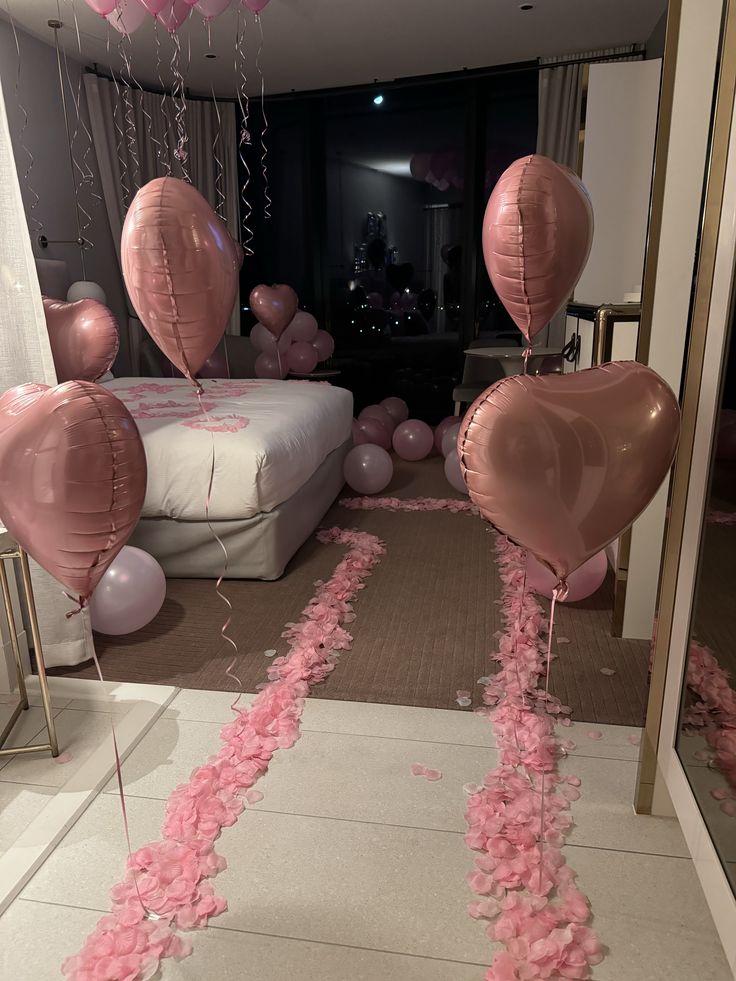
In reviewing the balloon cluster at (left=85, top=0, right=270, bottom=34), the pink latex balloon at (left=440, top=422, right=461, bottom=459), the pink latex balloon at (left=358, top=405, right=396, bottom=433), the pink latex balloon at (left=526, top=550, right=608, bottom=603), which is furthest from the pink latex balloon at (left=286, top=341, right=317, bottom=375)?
the pink latex balloon at (left=526, top=550, right=608, bottom=603)

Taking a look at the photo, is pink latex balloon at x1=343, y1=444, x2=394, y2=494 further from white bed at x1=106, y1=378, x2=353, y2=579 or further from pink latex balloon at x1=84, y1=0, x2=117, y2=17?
pink latex balloon at x1=84, y1=0, x2=117, y2=17

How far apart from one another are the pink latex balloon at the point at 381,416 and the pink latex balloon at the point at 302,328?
724 millimetres

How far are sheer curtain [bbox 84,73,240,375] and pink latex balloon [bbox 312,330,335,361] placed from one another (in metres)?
0.71

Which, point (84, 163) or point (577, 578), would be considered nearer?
point (577, 578)

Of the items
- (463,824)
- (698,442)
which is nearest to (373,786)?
(463,824)

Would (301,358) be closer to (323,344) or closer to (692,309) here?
(323,344)

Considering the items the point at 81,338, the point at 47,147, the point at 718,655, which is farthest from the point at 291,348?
the point at 718,655

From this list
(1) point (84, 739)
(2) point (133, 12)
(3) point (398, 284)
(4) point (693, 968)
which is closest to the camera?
(4) point (693, 968)

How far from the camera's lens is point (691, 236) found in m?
1.64

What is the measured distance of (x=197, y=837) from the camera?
1447mm

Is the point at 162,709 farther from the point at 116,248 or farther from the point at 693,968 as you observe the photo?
the point at 116,248

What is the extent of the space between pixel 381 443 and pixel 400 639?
2489 millimetres

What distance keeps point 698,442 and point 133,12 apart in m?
3.42

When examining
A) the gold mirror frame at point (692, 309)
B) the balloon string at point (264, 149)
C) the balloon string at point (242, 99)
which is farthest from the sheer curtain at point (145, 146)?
the gold mirror frame at point (692, 309)
